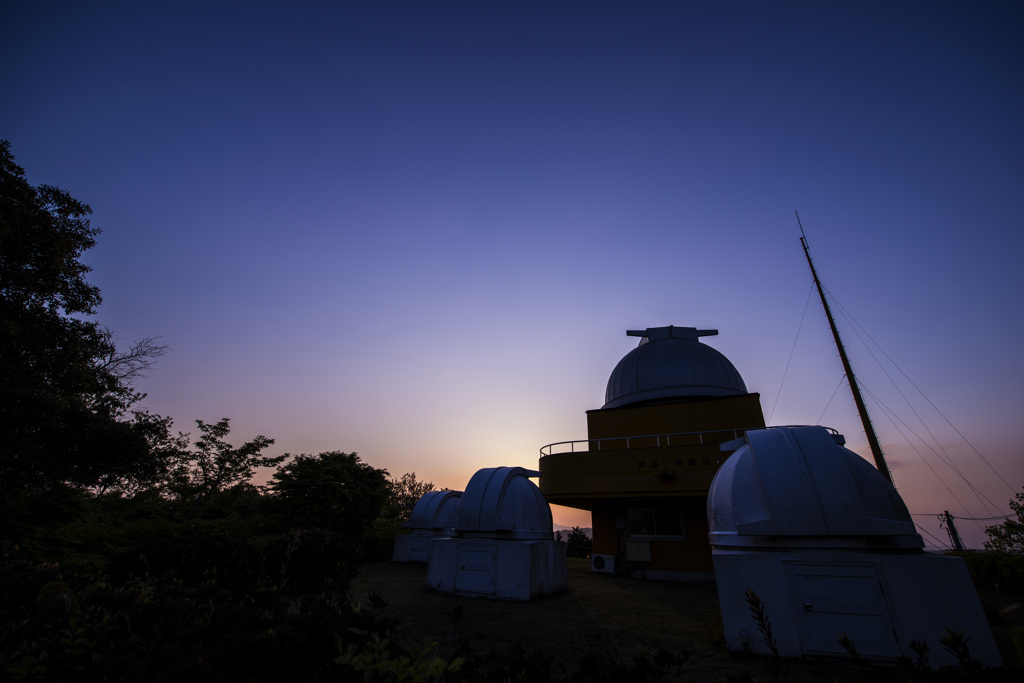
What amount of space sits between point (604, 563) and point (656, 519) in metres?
3.22

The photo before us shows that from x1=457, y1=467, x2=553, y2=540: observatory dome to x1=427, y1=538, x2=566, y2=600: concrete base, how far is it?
0.43m

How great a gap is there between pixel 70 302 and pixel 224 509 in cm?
1414

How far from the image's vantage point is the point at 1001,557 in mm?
13500

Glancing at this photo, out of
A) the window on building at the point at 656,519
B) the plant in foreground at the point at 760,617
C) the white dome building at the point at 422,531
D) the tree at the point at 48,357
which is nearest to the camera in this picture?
the plant in foreground at the point at 760,617

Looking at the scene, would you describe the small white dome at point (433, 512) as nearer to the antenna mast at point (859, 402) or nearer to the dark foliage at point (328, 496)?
the dark foliage at point (328, 496)

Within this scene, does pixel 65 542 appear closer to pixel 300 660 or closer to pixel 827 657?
pixel 300 660

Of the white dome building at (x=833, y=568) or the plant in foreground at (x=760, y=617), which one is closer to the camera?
the plant in foreground at (x=760, y=617)

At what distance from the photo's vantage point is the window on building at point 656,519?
17516 millimetres

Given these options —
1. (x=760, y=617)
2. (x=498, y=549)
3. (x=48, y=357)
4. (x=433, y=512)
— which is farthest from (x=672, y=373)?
(x=48, y=357)

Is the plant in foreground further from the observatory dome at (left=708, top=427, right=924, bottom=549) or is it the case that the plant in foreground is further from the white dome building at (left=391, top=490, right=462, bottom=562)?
the white dome building at (left=391, top=490, right=462, bottom=562)

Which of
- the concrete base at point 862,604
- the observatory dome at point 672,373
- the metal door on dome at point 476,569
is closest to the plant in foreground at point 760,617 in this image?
the concrete base at point 862,604

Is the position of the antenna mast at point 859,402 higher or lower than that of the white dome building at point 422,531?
higher

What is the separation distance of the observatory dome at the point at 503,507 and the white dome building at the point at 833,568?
6221 millimetres

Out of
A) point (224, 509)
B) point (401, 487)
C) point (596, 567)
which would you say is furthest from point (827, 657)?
point (401, 487)
